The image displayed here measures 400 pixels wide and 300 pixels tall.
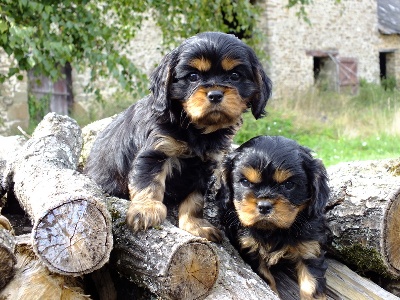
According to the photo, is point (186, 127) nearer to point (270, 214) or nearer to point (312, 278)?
point (270, 214)

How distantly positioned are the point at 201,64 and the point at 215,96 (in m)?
0.23

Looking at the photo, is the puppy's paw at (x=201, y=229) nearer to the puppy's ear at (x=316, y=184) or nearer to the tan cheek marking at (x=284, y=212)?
the tan cheek marking at (x=284, y=212)

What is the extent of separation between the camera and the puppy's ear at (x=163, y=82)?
3.71 meters

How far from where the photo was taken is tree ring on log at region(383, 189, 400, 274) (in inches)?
156

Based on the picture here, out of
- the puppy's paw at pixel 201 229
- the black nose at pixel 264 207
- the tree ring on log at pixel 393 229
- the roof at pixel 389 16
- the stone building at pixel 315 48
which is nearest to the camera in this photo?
the black nose at pixel 264 207

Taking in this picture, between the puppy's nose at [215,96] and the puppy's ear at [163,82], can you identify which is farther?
the puppy's ear at [163,82]

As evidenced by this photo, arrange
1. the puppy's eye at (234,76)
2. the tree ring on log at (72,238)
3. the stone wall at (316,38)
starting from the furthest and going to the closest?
the stone wall at (316,38)
the puppy's eye at (234,76)
the tree ring on log at (72,238)

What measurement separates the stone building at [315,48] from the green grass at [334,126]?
5.05ft

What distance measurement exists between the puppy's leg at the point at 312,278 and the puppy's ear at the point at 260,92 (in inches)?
39.4

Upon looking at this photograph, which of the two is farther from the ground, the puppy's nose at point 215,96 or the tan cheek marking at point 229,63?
the tan cheek marking at point 229,63

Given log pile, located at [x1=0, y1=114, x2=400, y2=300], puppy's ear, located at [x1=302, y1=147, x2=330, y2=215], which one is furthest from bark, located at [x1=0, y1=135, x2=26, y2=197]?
puppy's ear, located at [x1=302, y1=147, x2=330, y2=215]

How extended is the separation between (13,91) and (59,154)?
1051cm

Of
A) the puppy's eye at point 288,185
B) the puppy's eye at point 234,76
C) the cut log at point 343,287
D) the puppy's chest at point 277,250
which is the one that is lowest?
the cut log at point 343,287

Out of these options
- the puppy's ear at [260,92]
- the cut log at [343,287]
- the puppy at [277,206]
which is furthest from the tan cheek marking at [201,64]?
the cut log at [343,287]
